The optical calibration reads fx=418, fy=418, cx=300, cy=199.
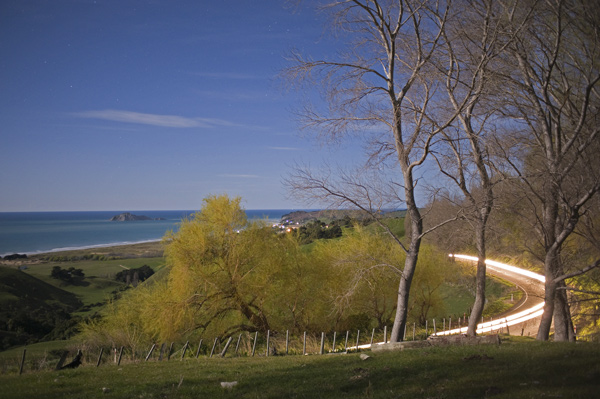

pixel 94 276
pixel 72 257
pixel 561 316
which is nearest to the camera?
pixel 561 316

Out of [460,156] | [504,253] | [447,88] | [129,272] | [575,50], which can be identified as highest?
[575,50]

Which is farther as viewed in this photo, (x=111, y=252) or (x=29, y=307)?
(x=111, y=252)

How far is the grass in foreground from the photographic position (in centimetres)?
639

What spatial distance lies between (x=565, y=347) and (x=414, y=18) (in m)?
9.14

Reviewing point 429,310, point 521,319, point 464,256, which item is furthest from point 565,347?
point 464,256

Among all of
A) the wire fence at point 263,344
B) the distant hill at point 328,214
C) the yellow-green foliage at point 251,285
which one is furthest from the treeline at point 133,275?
the distant hill at point 328,214

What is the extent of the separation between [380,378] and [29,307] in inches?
2132

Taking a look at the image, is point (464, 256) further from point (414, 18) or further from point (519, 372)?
point (519, 372)

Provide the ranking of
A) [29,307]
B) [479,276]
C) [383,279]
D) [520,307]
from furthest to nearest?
[29,307] < [520,307] < [383,279] < [479,276]

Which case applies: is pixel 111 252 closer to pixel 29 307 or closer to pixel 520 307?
pixel 29 307

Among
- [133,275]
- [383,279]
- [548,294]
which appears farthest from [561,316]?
[133,275]

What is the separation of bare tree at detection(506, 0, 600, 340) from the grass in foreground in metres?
4.49

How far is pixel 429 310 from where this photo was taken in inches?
1120

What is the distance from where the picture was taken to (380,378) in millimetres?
7598
